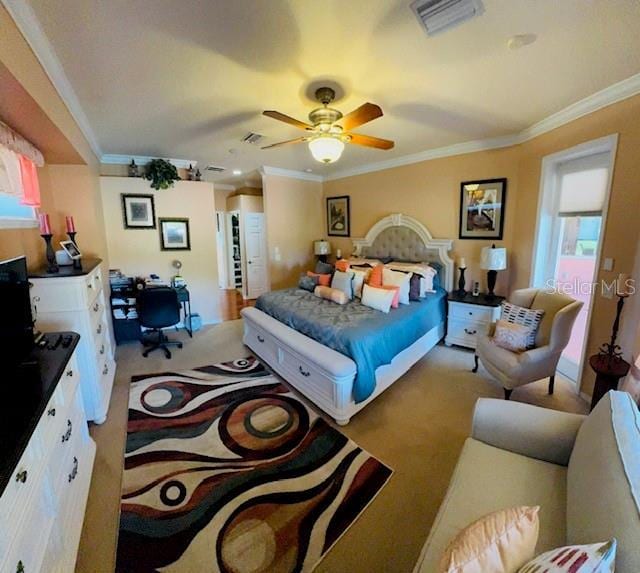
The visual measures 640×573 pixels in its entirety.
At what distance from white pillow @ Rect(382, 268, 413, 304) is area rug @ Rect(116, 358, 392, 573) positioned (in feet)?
5.39

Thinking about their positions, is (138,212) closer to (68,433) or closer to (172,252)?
(172,252)

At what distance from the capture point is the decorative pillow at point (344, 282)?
12.1ft

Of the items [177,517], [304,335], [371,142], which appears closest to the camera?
[177,517]

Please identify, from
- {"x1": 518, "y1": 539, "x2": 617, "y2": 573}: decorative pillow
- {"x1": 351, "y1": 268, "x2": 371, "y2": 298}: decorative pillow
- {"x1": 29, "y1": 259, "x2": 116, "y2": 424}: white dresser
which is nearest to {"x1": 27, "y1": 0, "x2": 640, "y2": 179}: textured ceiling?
{"x1": 29, "y1": 259, "x2": 116, "y2": 424}: white dresser

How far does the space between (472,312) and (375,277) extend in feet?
3.99

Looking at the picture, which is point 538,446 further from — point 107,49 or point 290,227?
point 290,227

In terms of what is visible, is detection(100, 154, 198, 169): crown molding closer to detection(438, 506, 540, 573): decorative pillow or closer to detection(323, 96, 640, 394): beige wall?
detection(323, 96, 640, 394): beige wall

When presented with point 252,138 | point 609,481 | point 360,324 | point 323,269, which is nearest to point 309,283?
point 323,269

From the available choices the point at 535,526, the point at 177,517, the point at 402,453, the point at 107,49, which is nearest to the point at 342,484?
the point at 402,453

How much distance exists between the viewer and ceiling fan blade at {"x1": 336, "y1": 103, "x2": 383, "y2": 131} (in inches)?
77.6

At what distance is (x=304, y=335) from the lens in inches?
115

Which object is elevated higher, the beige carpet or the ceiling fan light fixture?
the ceiling fan light fixture

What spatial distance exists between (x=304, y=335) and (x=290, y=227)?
9.84ft

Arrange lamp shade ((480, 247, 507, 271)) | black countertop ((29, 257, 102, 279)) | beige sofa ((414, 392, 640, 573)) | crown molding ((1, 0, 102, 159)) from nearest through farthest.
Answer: beige sofa ((414, 392, 640, 573)) < crown molding ((1, 0, 102, 159)) < black countertop ((29, 257, 102, 279)) < lamp shade ((480, 247, 507, 271))
